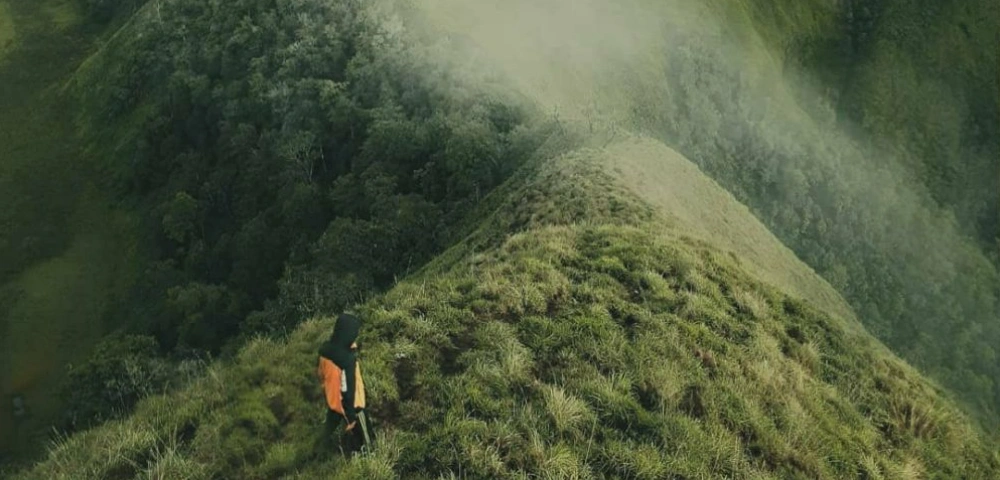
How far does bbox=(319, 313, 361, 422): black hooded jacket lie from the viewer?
11836 millimetres

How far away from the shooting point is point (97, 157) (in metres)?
78.9

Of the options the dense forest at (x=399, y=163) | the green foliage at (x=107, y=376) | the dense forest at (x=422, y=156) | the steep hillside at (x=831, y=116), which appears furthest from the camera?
the steep hillside at (x=831, y=116)

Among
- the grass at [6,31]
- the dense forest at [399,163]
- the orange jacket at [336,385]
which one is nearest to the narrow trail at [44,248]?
the grass at [6,31]

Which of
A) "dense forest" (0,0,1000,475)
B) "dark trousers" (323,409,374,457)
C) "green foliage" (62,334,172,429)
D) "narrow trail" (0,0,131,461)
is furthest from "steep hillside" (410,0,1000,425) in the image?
"narrow trail" (0,0,131,461)

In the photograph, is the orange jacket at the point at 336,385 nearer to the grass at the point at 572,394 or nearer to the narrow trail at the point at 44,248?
the grass at the point at 572,394

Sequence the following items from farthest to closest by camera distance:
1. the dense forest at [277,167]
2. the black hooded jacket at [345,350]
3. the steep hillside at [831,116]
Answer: the steep hillside at [831,116], the dense forest at [277,167], the black hooded jacket at [345,350]

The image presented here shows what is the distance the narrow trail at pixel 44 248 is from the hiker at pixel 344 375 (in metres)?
48.6

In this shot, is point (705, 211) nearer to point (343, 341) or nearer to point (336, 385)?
point (343, 341)

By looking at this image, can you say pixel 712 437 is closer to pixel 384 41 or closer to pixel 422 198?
pixel 422 198

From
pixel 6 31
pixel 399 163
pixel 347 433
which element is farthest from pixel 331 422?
pixel 6 31

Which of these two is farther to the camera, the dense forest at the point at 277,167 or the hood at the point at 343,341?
the dense forest at the point at 277,167

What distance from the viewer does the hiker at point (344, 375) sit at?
11.9 meters

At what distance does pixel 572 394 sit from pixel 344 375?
17.0ft

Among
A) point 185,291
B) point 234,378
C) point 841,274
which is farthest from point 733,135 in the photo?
point 234,378
